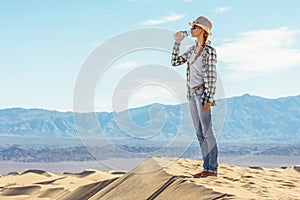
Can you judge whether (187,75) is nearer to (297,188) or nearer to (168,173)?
(168,173)

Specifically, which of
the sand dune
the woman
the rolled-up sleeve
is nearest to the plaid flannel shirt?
the woman

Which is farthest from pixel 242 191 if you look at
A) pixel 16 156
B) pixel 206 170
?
pixel 16 156

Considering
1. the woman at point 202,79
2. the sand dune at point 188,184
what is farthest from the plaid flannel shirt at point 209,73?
the sand dune at point 188,184

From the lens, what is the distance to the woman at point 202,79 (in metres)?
6.69

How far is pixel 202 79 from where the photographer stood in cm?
682

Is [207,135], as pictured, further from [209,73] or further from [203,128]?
[209,73]

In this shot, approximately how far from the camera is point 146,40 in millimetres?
7684

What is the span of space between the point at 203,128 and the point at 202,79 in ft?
1.88

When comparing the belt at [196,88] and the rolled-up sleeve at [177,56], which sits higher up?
the rolled-up sleeve at [177,56]

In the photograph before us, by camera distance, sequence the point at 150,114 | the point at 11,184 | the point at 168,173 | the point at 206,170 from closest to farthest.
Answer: the point at 206,170, the point at 168,173, the point at 150,114, the point at 11,184

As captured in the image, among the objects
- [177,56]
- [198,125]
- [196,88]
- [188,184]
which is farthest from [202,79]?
[188,184]

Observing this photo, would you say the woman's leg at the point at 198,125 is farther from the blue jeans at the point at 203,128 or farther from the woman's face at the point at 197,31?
the woman's face at the point at 197,31

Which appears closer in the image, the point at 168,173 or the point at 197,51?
the point at 197,51

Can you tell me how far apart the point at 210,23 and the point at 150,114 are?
208cm
